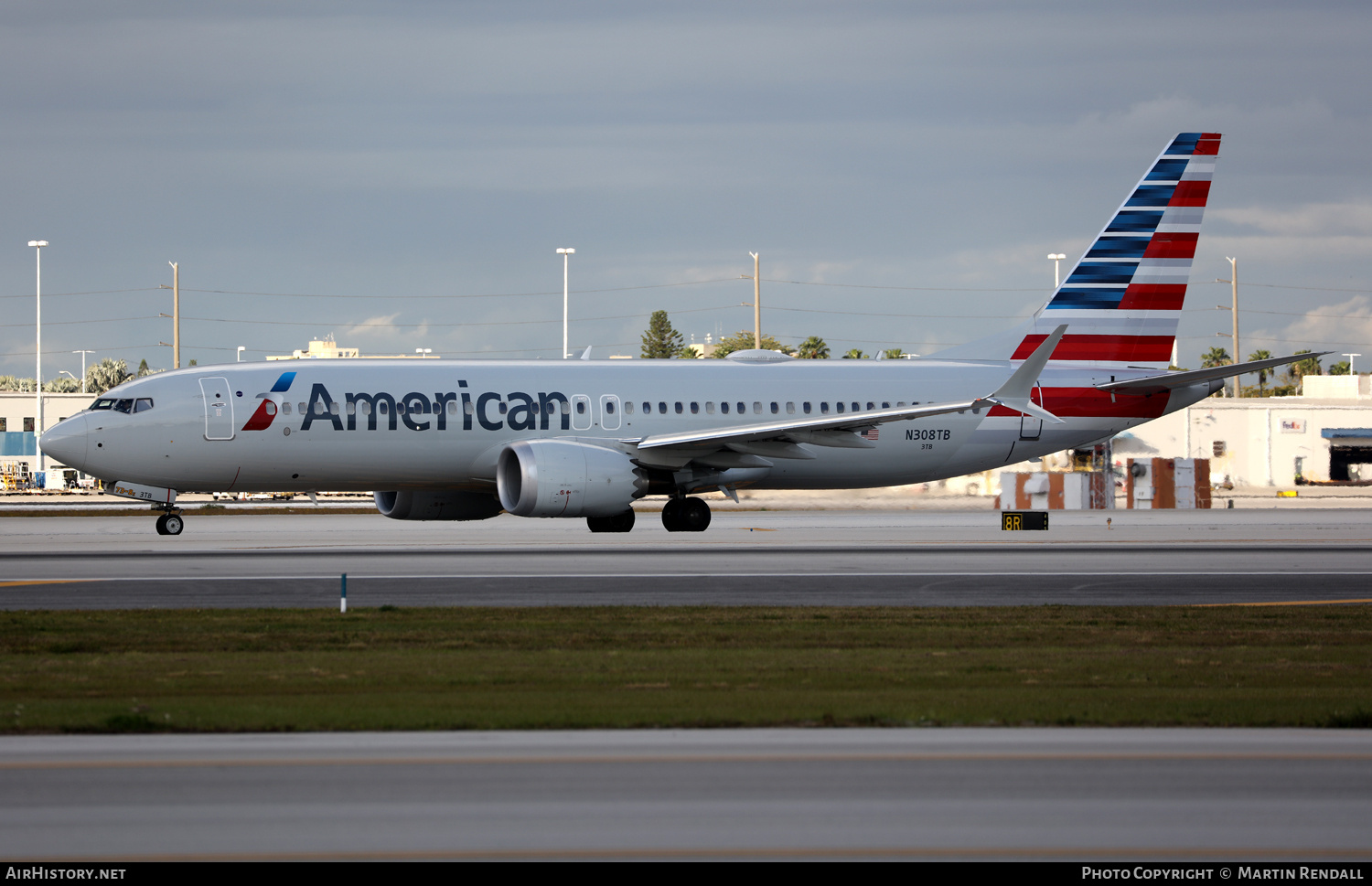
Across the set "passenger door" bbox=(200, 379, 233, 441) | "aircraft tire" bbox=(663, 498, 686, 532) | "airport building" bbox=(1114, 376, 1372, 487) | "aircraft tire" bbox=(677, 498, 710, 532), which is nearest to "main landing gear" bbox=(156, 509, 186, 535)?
"passenger door" bbox=(200, 379, 233, 441)

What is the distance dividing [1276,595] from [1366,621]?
3.90 meters

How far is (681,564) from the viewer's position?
1081 inches

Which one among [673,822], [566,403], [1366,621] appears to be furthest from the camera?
[566,403]

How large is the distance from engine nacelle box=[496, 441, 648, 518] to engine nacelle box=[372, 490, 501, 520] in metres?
4.35

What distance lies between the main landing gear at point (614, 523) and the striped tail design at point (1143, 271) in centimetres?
1294

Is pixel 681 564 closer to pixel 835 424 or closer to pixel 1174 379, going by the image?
pixel 835 424

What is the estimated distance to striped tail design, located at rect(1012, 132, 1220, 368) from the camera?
39875 millimetres

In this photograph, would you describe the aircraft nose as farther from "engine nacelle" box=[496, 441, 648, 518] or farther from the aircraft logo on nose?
"engine nacelle" box=[496, 441, 648, 518]

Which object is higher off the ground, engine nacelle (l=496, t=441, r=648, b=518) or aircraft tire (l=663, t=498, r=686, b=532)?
engine nacelle (l=496, t=441, r=648, b=518)

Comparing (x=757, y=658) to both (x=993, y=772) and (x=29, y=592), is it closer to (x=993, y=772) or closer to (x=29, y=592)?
(x=993, y=772)

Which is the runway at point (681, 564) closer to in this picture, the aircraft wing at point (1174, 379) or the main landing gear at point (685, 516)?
the main landing gear at point (685, 516)

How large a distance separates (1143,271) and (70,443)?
1155 inches
